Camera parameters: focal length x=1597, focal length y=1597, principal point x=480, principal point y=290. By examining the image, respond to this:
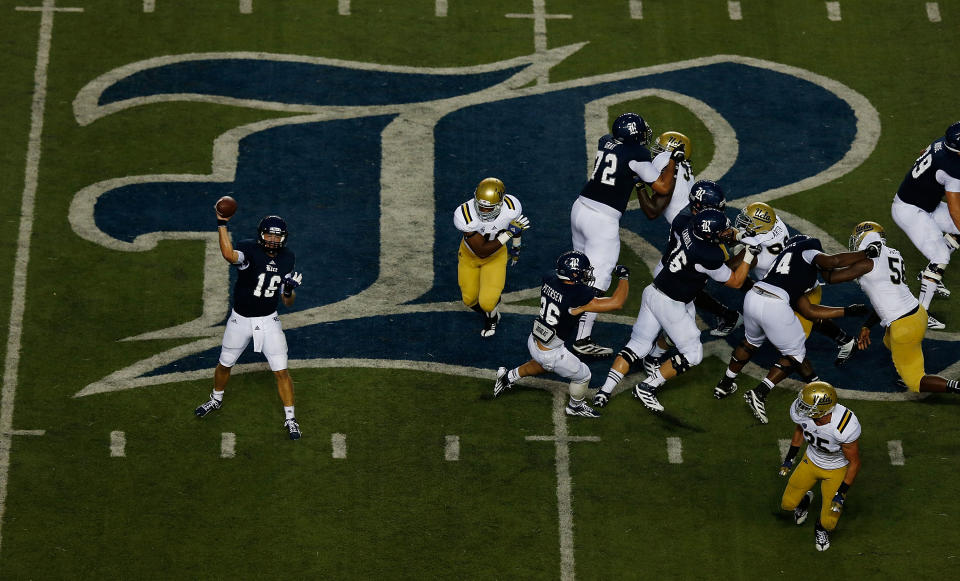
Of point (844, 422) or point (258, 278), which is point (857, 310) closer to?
point (844, 422)

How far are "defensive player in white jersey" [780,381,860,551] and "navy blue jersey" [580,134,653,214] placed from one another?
3237 millimetres

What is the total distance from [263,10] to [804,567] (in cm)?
1018

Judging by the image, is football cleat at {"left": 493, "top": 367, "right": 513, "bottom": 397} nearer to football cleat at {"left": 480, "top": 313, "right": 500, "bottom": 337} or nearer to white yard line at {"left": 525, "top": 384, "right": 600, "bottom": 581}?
white yard line at {"left": 525, "top": 384, "right": 600, "bottom": 581}

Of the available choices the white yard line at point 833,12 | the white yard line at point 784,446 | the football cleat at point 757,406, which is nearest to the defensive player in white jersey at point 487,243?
the football cleat at point 757,406

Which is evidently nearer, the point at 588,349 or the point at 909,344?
the point at 909,344

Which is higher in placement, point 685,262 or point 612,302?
point 685,262

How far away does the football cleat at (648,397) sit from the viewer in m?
16.0

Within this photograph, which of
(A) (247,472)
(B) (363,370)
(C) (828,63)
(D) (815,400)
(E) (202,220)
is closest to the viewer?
(D) (815,400)

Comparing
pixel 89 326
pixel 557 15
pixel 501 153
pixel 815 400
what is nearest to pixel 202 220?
pixel 89 326

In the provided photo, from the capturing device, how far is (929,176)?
16.8 metres

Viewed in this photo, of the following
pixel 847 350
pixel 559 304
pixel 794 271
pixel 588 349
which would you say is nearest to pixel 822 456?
pixel 794 271

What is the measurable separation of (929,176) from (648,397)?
389 centimetres

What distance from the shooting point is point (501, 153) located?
61.6 ft

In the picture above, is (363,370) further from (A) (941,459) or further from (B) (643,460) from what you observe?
(A) (941,459)
